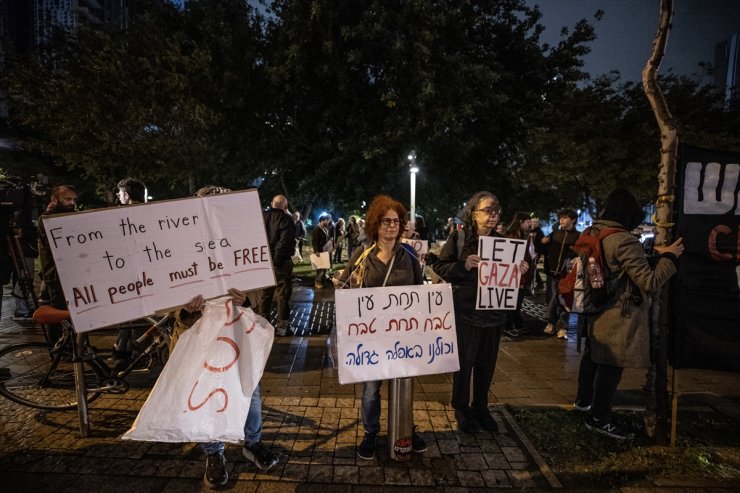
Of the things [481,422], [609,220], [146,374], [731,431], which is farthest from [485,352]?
[146,374]

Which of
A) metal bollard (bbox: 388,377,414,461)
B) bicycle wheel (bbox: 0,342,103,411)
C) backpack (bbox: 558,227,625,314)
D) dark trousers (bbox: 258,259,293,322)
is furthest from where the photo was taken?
dark trousers (bbox: 258,259,293,322)

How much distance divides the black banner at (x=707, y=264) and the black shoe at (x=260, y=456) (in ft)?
11.0

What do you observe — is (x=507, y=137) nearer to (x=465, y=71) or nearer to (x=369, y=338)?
(x=465, y=71)

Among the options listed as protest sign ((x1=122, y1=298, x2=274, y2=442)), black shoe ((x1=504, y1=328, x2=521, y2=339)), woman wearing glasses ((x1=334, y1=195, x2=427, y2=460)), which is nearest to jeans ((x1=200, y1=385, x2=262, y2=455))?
protest sign ((x1=122, y1=298, x2=274, y2=442))

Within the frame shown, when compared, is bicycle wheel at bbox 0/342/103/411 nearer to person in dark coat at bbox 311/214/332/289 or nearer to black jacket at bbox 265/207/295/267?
black jacket at bbox 265/207/295/267

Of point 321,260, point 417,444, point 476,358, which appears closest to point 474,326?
point 476,358

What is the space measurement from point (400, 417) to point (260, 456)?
1.06m

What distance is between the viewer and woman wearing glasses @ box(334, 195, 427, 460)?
2.92m

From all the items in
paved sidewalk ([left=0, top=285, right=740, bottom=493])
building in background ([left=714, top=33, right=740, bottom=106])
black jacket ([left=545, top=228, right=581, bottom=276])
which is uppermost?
building in background ([left=714, top=33, right=740, bottom=106])

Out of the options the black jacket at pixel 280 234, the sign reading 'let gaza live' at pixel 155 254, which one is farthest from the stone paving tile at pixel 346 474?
the black jacket at pixel 280 234

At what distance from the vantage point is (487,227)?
11.1ft

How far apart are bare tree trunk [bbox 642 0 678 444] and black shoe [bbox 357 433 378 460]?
2.34m

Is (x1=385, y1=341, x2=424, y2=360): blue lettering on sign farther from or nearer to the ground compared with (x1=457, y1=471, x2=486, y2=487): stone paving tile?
farther from the ground

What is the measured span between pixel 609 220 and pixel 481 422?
2047 millimetres
